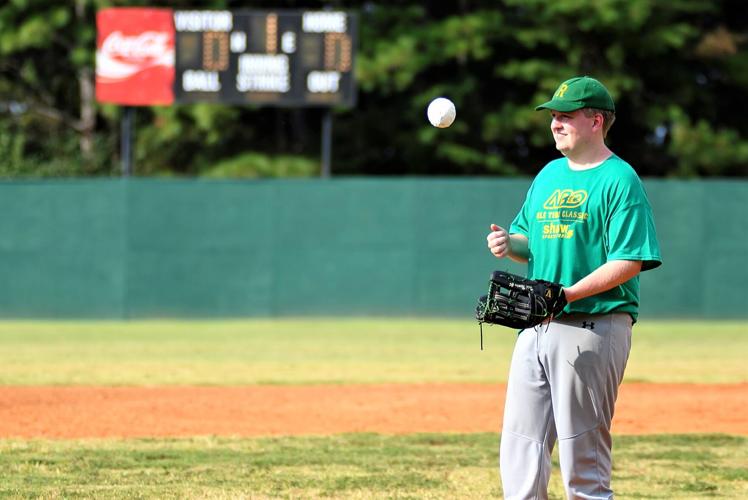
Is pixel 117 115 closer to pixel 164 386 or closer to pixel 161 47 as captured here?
pixel 161 47

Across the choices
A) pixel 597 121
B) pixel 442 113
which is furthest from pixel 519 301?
pixel 442 113

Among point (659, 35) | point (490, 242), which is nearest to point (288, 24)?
point (659, 35)

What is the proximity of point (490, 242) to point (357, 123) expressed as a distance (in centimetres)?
2018

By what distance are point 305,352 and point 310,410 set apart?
4619 millimetres

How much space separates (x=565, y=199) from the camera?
3.97 m

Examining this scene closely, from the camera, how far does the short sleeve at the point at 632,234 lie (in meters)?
3.85

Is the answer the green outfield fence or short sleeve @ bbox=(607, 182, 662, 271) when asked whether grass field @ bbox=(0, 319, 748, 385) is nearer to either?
the green outfield fence

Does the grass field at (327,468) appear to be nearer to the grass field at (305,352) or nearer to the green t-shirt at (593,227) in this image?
the green t-shirt at (593,227)

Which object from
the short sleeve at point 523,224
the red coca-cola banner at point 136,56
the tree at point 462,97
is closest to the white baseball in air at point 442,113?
the short sleeve at point 523,224

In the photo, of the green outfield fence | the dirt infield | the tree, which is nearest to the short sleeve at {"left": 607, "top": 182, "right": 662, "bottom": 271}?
the dirt infield

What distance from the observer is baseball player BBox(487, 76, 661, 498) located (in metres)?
3.88

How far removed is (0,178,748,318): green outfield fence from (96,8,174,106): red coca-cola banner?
1.32 meters

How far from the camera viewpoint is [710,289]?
17672mm

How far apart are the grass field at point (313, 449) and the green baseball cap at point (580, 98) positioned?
82.3 inches
